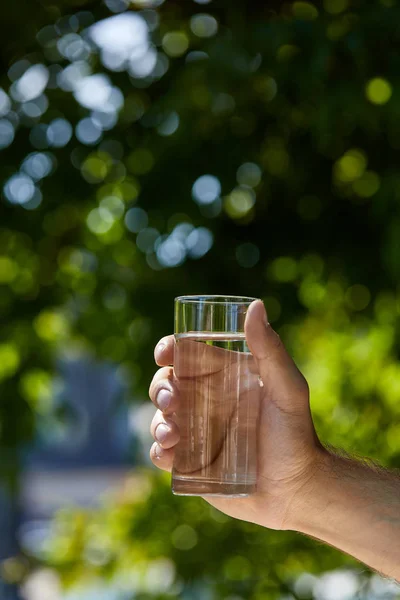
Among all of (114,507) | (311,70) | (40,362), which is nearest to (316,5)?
(311,70)

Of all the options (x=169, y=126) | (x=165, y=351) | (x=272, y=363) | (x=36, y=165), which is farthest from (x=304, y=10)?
(x=272, y=363)

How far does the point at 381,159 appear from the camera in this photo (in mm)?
3035

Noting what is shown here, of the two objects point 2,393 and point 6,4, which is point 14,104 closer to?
point 6,4

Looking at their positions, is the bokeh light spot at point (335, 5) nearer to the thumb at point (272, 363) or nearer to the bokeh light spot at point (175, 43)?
the bokeh light spot at point (175, 43)

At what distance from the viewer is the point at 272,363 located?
1.51 m

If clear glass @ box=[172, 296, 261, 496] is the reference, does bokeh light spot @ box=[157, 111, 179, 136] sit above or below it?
above

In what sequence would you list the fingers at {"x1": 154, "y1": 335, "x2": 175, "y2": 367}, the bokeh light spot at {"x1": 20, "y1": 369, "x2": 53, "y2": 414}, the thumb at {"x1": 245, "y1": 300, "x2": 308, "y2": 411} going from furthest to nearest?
the bokeh light spot at {"x1": 20, "y1": 369, "x2": 53, "y2": 414} < the fingers at {"x1": 154, "y1": 335, "x2": 175, "y2": 367} < the thumb at {"x1": 245, "y1": 300, "x2": 308, "y2": 411}

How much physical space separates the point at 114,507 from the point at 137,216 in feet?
4.59

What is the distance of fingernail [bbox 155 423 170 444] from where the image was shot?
1521mm

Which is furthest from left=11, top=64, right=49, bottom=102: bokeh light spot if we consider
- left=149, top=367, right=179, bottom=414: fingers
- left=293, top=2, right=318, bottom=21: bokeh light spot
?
left=149, top=367, right=179, bottom=414: fingers

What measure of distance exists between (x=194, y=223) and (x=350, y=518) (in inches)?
56.3

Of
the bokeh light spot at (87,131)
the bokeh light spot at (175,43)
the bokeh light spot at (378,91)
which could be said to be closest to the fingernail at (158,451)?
the bokeh light spot at (378,91)

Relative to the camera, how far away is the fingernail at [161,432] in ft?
4.99

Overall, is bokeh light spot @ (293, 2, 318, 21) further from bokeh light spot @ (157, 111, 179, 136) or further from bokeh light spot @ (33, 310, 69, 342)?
bokeh light spot @ (33, 310, 69, 342)
